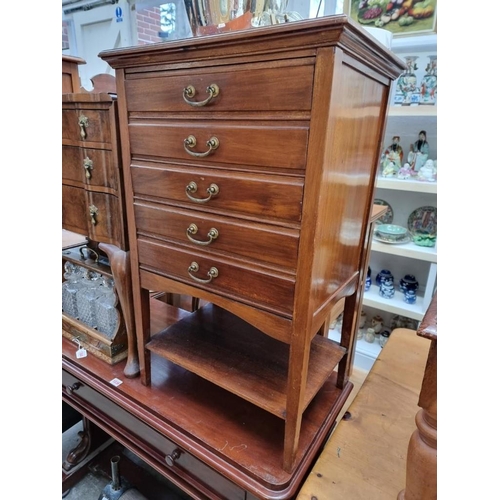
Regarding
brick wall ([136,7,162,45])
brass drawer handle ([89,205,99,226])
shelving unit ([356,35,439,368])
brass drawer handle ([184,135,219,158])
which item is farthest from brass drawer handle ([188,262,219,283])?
brick wall ([136,7,162,45])

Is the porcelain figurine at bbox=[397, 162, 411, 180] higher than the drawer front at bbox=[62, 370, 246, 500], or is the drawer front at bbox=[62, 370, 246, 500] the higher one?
the porcelain figurine at bbox=[397, 162, 411, 180]

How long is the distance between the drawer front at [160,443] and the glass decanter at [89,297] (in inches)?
8.1

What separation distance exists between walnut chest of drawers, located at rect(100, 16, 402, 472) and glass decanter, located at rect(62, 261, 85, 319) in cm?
44

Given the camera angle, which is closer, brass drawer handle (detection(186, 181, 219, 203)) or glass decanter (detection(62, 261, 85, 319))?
brass drawer handle (detection(186, 181, 219, 203))

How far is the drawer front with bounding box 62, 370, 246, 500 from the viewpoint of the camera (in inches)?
35.0

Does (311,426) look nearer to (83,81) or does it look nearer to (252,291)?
(252,291)

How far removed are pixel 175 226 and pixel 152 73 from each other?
1.08 ft

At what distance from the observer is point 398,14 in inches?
63.1

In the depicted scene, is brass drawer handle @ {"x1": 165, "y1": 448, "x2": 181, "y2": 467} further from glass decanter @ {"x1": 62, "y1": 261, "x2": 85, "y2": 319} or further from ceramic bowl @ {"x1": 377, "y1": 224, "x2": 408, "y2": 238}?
ceramic bowl @ {"x1": 377, "y1": 224, "x2": 408, "y2": 238}

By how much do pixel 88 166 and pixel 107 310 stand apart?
473 mm

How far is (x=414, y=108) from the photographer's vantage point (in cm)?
151

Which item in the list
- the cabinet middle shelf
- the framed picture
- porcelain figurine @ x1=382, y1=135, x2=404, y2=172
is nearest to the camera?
the cabinet middle shelf

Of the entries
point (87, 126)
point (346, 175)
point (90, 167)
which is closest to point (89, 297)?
point (90, 167)
